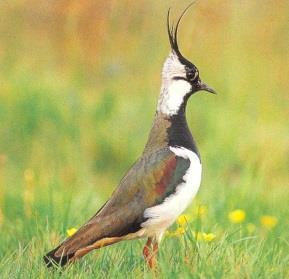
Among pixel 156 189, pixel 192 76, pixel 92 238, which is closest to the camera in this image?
pixel 92 238

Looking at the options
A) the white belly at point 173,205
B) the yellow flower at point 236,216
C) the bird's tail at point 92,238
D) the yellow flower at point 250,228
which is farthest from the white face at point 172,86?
the yellow flower at point 250,228

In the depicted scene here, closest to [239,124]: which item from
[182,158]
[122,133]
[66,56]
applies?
[122,133]

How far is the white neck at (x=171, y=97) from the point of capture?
6762 millimetres

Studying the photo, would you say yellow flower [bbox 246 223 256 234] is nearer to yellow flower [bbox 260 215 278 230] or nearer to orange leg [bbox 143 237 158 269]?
yellow flower [bbox 260 215 278 230]

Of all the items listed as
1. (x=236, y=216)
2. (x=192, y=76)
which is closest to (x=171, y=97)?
(x=192, y=76)

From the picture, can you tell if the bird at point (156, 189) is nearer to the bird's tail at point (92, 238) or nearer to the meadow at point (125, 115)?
the bird's tail at point (92, 238)

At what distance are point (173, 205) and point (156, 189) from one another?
12 centimetres

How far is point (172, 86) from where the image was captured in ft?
22.2

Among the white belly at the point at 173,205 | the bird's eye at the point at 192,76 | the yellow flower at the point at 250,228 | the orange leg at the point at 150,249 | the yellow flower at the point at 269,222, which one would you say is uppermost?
the bird's eye at the point at 192,76

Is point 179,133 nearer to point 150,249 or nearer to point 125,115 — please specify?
point 150,249

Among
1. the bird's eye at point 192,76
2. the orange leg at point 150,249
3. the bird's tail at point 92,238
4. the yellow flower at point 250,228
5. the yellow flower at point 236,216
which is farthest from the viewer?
the yellow flower at point 250,228

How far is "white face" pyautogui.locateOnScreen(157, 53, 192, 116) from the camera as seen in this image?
6.77 meters

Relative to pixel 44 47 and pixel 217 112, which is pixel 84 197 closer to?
pixel 217 112

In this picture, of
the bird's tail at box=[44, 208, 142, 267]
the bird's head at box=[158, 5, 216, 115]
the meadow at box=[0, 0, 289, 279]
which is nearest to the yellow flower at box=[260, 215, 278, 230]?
the meadow at box=[0, 0, 289, 279]
